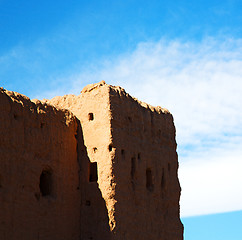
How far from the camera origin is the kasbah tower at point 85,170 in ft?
50.2

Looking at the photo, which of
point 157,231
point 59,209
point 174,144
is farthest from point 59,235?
point 174,144

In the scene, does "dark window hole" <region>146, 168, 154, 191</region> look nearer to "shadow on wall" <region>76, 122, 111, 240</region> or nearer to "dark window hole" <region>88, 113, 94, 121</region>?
"shadow on wall" <region>76, 122, 111, 240</region>

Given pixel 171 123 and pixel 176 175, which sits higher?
pixel 171 123

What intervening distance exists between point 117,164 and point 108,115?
1.75 metres

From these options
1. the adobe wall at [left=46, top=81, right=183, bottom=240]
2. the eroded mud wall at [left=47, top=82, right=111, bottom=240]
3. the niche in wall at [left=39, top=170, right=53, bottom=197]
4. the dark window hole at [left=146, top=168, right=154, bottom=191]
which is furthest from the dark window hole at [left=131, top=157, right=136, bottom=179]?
the niche in wall at [left=39, top=170, right=53, bottom=197]

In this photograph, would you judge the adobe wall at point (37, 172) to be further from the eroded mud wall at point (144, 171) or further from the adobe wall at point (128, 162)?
the eroded mud wall at point (144, 171)

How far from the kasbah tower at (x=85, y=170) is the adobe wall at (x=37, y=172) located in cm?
3

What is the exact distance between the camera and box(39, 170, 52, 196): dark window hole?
1672 cm

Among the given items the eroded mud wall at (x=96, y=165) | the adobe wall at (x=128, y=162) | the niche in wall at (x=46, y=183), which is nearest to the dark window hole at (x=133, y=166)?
the adobe wall at (x=128, y=162)

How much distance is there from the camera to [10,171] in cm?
1495

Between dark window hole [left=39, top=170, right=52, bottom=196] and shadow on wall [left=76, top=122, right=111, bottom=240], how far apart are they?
1.41m

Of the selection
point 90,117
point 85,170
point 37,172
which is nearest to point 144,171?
point 85,170

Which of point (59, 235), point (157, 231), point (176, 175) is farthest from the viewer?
point (176, 175)

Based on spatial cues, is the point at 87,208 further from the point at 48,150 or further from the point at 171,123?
the point at 171,123
